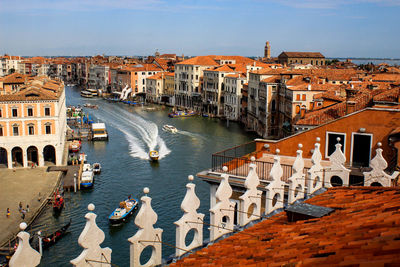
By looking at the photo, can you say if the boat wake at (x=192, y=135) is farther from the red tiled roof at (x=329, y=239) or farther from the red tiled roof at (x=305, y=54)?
the red tiled roof at (x=305, y=54)

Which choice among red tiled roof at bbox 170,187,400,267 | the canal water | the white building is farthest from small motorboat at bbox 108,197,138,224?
red tiled roof at bbox 170,187,400,267

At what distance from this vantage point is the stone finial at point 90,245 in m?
3.50

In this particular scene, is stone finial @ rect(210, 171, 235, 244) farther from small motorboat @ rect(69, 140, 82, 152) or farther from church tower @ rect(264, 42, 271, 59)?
church tower @ rect(264, 42, 271, 59)

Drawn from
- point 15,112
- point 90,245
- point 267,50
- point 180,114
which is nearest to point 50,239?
point 15,112

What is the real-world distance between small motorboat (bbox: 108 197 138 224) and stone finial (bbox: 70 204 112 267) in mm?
14142

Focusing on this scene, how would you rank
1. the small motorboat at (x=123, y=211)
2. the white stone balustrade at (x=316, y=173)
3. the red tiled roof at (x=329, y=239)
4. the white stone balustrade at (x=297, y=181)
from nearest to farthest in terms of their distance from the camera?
the red tiled roof at (x=329, y=239) → the white stone balustrade at (x=297, y=181) → the white stone balustrade at (x=316, y=173) → the small motorboat at (x=123, y=211)

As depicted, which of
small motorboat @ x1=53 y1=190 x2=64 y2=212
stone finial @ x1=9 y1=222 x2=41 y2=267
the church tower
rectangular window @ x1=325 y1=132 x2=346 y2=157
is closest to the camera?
stone finial @ x1=9 y1=222 x2=41 y2=267

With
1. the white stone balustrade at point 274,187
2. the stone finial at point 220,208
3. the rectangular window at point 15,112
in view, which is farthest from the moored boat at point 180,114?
the stone finial at point 220,208

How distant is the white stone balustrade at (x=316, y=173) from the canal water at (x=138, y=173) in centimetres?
853

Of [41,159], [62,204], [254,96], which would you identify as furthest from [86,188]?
[254,96]

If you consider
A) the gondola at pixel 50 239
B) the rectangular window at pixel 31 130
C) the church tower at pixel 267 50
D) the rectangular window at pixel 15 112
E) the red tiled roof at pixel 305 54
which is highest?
the church tower at pixel 267 50

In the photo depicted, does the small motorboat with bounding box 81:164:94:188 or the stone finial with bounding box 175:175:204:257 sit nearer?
the stone finial with bounding box 175:175:204:257

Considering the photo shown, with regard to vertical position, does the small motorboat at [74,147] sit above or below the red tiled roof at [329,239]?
below

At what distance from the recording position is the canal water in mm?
16281
